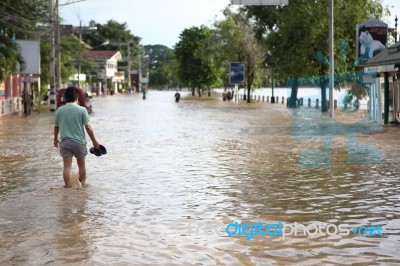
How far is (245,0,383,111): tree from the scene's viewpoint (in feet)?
134

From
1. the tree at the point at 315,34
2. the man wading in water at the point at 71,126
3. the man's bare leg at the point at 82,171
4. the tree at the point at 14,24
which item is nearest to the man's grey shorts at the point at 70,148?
the man wading in water at the point at 71,126

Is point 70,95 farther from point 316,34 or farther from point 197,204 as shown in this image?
point 316,34

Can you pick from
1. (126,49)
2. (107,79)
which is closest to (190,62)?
(107,79)

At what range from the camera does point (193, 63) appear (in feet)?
353

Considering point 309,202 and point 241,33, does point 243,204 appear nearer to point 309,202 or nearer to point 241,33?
point 309,202

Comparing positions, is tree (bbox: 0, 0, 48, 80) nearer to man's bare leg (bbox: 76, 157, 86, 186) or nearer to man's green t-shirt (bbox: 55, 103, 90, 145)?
man's bare leg (bbox: 76, 157, 86, 186)

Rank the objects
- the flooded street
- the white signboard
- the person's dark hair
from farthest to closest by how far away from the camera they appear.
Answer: the white signboard, the person's dark hair, the flooded street

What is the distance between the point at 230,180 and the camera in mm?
12047

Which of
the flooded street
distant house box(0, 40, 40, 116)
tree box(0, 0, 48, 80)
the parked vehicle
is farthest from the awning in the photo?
distant house box(0, 40, 40, 116)

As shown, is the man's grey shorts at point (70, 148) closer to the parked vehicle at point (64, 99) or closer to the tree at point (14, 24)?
the parked vehicle at point (64, 99)

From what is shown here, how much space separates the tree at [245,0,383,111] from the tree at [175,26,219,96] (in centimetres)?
5982

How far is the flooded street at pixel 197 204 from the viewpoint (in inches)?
264

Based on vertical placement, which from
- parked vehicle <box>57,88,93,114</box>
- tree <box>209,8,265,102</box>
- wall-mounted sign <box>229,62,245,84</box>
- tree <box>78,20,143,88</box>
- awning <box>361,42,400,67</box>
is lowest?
parked vehicle <box>57,88,93,114</box>

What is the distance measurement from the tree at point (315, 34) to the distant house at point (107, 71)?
258 feet
